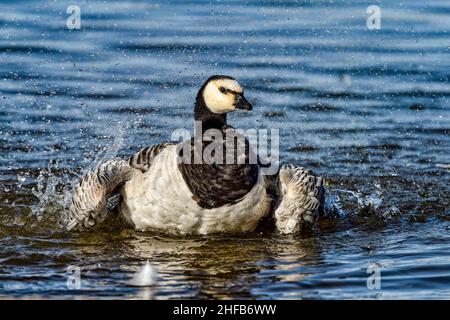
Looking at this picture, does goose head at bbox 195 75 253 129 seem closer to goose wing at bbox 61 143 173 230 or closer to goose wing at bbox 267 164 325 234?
goose wing at bbox 61 143 173 230

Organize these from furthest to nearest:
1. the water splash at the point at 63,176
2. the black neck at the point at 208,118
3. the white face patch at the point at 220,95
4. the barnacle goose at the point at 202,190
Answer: the water splash at the point at 63,176
the black neck at the point at 208,118
the white face patch at the point at 220,95
the barnacle goose at the point at 202,190

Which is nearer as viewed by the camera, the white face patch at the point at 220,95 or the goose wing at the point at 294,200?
the white face patch at the point at 220,95

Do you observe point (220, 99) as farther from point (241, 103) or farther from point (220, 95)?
point (241, 103)

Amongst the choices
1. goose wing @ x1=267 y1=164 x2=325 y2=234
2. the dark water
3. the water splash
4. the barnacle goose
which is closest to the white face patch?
the barnacle goose

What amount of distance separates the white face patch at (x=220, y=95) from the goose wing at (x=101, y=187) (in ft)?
2.04

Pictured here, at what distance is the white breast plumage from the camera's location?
9.05 metres

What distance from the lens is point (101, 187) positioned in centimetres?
940

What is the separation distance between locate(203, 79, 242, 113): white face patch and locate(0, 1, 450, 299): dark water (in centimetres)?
120

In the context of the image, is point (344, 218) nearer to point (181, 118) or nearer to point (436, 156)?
point (436, 156)

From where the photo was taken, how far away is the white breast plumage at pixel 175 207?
905cm

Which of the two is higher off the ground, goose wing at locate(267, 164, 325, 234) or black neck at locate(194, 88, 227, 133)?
black neck at locate(194, 88, 227, 133)

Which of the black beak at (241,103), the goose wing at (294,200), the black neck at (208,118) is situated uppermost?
the black beak at (241,103)

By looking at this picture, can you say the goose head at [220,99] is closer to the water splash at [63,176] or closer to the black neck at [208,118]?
the black neck at [208,118]

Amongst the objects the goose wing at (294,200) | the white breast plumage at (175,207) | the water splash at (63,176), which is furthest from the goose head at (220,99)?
the water splash at (63,176)
